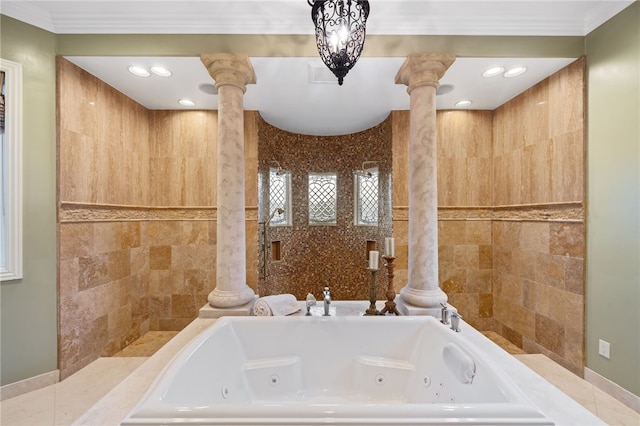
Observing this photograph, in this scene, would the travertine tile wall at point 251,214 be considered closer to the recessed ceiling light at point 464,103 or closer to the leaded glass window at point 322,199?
the recessed ceiling light at point 464,103

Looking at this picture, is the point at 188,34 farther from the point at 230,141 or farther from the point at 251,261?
the point at 251,261

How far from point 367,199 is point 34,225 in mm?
3272

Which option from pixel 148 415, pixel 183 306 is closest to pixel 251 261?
pixel 183 306

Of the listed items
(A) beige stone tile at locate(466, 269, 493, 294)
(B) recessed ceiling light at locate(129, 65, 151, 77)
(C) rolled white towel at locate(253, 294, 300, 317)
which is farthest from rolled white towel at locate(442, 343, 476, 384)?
(B) recessed ceiling light at locate(129, 65, 151, 77)

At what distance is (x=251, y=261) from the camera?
2.76 metres

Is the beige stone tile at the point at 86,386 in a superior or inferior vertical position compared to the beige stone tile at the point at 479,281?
inferior

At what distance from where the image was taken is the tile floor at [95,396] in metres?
1.51

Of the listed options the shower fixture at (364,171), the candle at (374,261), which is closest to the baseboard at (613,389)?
the candle at (374,261)

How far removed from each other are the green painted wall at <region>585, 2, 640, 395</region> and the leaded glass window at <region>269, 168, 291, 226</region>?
2.99 m

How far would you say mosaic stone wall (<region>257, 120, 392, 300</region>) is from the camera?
358cm

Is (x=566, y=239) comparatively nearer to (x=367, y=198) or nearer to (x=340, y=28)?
(x=367, y=198)

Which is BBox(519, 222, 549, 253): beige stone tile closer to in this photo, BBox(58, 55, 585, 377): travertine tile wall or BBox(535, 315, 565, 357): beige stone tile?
BBox(58, 55, 585, 377): travertine tile wall

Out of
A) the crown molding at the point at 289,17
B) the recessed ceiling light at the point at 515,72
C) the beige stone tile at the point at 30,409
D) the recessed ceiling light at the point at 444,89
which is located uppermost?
the crown molding at the point at 289,17

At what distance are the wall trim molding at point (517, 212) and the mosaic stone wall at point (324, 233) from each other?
35.9 inches
